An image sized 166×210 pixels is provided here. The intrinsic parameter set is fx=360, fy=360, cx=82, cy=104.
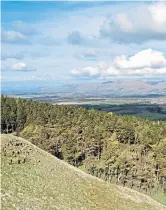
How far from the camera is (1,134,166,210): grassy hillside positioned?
42.9 metres

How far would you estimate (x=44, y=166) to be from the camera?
57.9m

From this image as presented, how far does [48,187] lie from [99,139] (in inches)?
2764

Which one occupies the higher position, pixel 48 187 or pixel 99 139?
pixel 48 187

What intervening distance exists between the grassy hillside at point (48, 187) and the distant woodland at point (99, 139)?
35908mm

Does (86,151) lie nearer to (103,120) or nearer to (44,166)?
(103,120)

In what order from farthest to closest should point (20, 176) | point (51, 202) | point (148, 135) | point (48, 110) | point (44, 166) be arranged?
point (48, 110) < point (148, 135) < point (44, 166) < point (20, 176) < point (51, 202)

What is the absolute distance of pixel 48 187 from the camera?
4959 centimetres

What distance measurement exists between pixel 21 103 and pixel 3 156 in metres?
94.4

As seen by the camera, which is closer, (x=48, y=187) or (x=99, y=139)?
(x=48, y=187)

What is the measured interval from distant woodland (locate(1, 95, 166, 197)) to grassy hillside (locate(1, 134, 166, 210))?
118 ft

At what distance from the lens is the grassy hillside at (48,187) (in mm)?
42875

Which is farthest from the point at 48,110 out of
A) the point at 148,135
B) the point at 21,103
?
the point at 148,135

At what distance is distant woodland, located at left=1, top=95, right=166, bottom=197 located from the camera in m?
101

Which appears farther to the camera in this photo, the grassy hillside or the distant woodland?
the distant woodland
